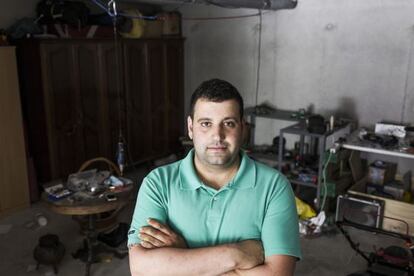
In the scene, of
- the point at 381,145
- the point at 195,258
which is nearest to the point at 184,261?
the point at 195,258

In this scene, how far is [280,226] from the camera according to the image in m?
1.51

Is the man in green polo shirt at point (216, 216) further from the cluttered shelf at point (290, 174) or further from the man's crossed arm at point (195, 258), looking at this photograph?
the cluttered shelf at point (290, 174)

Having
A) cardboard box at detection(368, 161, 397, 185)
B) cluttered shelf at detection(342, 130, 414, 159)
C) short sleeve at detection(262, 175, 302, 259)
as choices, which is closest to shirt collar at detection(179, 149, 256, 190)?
short sleeve at detection(262, 175, 302, 259)

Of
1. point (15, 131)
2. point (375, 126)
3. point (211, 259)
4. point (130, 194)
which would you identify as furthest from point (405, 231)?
point (15, 131)

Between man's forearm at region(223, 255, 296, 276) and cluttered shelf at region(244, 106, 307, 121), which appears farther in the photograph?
cluttered shelf at region(244, 106, 307, 121)

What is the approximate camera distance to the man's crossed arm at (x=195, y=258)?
1470 mm

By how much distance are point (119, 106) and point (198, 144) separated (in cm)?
356

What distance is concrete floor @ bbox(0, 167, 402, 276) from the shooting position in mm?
3160

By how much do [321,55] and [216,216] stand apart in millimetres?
3593

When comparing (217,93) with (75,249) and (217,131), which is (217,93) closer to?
(217,131)

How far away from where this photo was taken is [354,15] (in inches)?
172

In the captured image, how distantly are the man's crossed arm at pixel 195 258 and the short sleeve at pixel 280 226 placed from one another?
0.10 feet

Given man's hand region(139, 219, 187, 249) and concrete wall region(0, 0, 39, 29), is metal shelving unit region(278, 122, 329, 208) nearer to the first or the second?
man's hand region(139, 219, 187, 249)

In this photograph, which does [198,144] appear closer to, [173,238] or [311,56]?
[173,238]
